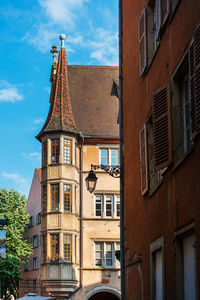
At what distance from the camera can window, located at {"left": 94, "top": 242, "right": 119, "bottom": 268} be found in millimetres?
38844

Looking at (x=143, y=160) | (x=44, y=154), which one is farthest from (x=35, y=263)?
(x=143, y=160)

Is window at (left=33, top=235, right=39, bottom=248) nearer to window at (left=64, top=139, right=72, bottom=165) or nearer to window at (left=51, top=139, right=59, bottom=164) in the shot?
window at (left=51, top=139, right=59, bottom=164)

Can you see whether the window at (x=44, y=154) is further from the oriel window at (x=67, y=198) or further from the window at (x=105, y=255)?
the window at (x=105, y=255)

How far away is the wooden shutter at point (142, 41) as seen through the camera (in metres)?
13.4

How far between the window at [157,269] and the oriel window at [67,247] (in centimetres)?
2558

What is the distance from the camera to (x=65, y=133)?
3919 cm

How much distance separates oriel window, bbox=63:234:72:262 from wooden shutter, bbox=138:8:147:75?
24.5 meters

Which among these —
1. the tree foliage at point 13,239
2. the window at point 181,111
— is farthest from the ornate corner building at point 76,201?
the window at point 181,111

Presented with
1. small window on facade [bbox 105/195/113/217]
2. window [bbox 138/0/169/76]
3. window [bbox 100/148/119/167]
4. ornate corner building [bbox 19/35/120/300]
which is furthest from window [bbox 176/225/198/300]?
window [bbox 100/148/119/167]

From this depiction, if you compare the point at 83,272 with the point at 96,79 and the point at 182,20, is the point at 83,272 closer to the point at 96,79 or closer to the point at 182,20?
the point at 96,79

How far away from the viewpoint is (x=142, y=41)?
551 inches

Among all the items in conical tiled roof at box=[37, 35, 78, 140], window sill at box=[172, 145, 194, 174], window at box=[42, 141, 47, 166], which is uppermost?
conical tiled roof at box=[37, 35, 78, 140]

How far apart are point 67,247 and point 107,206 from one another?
158 inches

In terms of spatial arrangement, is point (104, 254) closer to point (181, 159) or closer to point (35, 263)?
point (35, 263)
